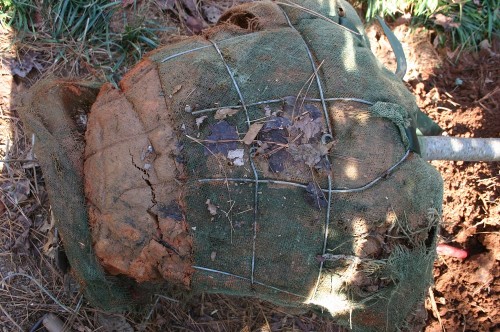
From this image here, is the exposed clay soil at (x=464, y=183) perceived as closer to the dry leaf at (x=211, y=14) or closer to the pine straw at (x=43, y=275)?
the pine straw at (x=43, y=275)

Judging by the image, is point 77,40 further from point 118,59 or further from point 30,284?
point 30,284

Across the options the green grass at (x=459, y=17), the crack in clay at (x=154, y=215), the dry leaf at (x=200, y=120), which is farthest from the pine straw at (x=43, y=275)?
the green grass at (x=459, y=17)

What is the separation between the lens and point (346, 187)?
188 centimetres

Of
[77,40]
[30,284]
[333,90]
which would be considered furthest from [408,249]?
[77,40]

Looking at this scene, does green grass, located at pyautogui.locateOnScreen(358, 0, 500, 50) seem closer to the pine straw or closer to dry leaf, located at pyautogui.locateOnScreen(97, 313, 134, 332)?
the pine straw

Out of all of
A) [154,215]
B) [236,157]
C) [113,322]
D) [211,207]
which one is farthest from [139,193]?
[113,322]

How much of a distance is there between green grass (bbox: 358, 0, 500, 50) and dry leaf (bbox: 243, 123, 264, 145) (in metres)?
2.66

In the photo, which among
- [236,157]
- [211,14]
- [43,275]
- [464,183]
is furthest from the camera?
[211,14]

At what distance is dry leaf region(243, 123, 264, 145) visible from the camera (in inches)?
73.4

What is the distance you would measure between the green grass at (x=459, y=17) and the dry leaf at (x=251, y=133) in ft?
8.72

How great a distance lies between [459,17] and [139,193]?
359cm

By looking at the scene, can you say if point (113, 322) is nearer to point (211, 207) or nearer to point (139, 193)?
point (139, 193)

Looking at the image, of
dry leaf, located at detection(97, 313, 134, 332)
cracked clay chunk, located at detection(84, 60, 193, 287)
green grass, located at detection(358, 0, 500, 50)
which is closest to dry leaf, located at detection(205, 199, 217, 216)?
cracked clay chunk, located at detection(84, 60, 193, 287)

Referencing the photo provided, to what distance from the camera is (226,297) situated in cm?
316
